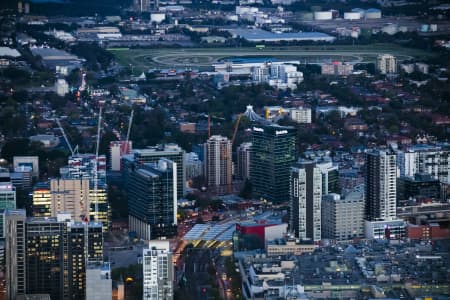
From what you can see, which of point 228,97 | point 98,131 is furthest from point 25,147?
point 228,97

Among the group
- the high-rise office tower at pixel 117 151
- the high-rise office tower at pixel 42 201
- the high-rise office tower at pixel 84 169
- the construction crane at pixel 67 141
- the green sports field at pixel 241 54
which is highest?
the high-rise office tower at pixel 84 169

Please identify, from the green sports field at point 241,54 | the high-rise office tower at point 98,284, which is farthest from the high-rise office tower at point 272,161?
the green sports field at point 241,54

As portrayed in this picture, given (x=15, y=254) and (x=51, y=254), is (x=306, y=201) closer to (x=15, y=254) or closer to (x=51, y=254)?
(x=51, y=254)

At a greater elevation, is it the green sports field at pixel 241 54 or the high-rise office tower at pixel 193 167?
the high-rise office tower at pixel 193 167

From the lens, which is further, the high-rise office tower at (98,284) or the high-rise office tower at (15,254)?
the high-rise office tower at (15,254)

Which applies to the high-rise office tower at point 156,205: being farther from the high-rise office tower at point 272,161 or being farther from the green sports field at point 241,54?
the green sports field at point 241,54

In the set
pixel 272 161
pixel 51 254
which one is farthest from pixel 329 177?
pixel 51 254

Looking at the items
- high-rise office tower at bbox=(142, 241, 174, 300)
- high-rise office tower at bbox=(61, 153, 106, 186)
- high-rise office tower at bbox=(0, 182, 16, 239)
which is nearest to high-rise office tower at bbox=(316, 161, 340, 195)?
high-rise office tower at bbox=(61, 153, 106, 186)
